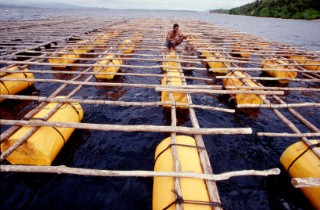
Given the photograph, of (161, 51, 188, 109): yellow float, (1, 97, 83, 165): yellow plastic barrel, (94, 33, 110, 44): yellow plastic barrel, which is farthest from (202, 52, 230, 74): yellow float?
(1, 97, 83, 165): yellow plastic barrel

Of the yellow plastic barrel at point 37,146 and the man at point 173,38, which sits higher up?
the man at point 173,38

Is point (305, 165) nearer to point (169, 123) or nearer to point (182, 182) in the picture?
point (182, 182)

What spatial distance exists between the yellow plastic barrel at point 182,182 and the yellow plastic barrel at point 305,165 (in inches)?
83.2

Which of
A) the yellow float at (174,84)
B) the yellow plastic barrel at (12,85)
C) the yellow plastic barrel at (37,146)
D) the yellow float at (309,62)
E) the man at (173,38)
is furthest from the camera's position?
the man at (173,38)

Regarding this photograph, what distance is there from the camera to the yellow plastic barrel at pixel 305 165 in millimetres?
3950

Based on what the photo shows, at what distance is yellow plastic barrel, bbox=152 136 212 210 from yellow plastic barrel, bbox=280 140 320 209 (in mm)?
2112

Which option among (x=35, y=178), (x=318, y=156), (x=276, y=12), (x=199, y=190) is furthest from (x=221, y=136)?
(x=276, y=12)

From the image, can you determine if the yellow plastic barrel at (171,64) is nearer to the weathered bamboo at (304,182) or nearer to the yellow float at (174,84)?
the yellow float at (174,84)

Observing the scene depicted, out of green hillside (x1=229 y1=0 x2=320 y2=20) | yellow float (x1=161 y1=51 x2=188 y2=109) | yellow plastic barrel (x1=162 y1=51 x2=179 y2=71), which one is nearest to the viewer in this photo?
yellow float (x1=161 y1=51 x2=188 y2=109)

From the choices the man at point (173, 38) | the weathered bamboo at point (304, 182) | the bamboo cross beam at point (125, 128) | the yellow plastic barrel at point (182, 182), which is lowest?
the yellow plastic barrel at point (182, 182)

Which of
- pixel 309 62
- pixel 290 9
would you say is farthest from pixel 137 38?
pixel 290 9

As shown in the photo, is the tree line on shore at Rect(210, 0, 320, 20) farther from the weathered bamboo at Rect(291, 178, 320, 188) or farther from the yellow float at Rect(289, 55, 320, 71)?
the weathered bamboo at Rect(291, 178, 320, 188)

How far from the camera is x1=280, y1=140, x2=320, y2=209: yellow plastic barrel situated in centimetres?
395

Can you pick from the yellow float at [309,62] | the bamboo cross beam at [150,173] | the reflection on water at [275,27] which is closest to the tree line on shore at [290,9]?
the reflection on water at [275,27]
